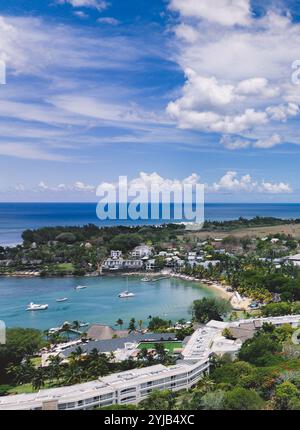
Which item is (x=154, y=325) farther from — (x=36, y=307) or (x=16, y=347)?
(x=36, y=307)

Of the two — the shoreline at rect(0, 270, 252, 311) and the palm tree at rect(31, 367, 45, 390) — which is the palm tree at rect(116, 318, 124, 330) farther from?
the palm tree at rect(31, 367, 45, 390)

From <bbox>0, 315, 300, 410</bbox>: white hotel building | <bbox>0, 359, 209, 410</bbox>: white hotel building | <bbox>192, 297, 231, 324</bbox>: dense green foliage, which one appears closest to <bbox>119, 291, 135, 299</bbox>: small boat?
<bbox>192, 297, 231, 324</bbox>: dense green foliage

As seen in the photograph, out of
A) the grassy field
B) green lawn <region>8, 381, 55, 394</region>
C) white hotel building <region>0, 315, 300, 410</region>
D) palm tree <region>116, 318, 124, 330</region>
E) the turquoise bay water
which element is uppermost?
the grassy field

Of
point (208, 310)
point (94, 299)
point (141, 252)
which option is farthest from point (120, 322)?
point (141, 252)

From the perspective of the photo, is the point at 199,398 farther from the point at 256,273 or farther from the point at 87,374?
the point at 256,273

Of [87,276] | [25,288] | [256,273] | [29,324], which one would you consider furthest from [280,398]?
Result: [87,276]

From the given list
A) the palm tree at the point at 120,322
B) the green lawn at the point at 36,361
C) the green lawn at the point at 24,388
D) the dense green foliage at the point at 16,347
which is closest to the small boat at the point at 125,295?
the palm tree at the point at 120,322

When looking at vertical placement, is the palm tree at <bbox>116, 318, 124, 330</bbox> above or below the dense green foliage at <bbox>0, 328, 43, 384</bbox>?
below
